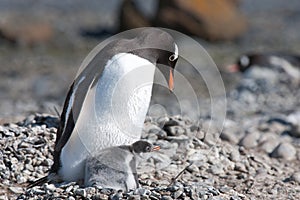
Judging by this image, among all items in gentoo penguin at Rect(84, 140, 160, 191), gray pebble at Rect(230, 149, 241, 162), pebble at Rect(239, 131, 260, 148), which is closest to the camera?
gentoo penguin at Rect(84, 140, 160, 191)

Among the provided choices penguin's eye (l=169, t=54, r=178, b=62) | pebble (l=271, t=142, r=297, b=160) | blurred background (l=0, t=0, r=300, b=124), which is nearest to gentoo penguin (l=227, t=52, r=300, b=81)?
blurred background (l=0, t=0, r=300, b=124)

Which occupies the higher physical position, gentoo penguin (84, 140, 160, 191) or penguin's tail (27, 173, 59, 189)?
gentoo penguin (84, 140, 160, 191)

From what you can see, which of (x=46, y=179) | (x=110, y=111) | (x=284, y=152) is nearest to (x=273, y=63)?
(x=284, y=152)

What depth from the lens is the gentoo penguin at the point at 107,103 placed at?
5.52m

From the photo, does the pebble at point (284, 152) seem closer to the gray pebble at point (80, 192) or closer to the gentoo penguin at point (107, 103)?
the gentoo penguin at point (107, 103)

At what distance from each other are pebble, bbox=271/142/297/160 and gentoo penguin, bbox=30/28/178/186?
7.64 ft

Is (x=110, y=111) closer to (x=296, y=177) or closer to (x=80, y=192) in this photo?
Answer: (x=80, y=192)

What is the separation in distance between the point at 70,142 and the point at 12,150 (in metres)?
0.73

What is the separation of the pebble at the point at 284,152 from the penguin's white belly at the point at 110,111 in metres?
2.36

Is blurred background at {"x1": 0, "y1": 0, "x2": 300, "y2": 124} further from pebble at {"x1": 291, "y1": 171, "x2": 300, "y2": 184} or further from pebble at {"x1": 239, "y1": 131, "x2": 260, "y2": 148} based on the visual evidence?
pebble at {"x1": 291, "y1": 171, "x2": 300, "y2": 184}

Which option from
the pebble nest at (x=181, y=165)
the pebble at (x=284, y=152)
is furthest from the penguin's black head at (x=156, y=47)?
the pebble at (x=284, y=152)

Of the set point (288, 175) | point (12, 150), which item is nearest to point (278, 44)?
point (288, 175)

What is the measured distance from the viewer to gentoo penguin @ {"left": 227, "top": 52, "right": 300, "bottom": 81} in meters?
15.4

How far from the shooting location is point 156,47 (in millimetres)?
5680
